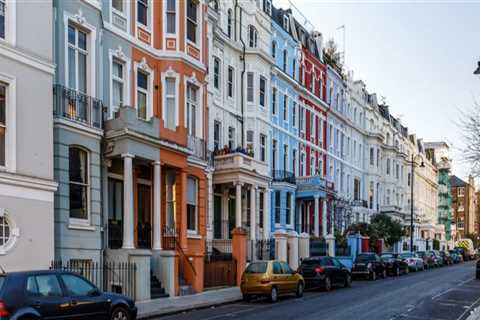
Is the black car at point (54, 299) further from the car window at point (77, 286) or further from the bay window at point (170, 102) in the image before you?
the bay window at point (170, 102)

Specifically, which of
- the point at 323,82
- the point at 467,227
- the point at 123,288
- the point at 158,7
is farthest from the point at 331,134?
the point at 467,227

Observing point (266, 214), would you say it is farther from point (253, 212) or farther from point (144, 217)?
point (144, 217)

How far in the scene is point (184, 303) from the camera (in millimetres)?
19984

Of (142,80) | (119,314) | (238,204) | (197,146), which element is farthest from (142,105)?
(119,314)

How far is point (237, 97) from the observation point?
3516 centimetres

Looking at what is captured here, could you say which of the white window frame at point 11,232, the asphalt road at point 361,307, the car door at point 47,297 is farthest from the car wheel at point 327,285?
the car door at point 47,297

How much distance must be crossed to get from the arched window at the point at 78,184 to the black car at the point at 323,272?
11.8m

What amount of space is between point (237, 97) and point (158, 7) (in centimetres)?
1140

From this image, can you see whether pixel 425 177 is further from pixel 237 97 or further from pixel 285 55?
pixel 237 97

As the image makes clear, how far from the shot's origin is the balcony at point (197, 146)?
26.1 m

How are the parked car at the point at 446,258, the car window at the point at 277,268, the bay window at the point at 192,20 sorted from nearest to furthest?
the car window at the point at 277,268
the bay window at the point at 192,20
the parked car at the point at 446,258

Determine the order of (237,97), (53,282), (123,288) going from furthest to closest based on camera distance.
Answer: (237,97)
(123,288)
(53,282)

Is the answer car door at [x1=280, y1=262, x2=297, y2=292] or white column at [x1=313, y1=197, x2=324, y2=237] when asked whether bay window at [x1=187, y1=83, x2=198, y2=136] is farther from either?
white column at [x1=313, y1=197, x2=324, y2=237]

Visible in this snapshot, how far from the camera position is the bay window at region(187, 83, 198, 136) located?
86.4ft
